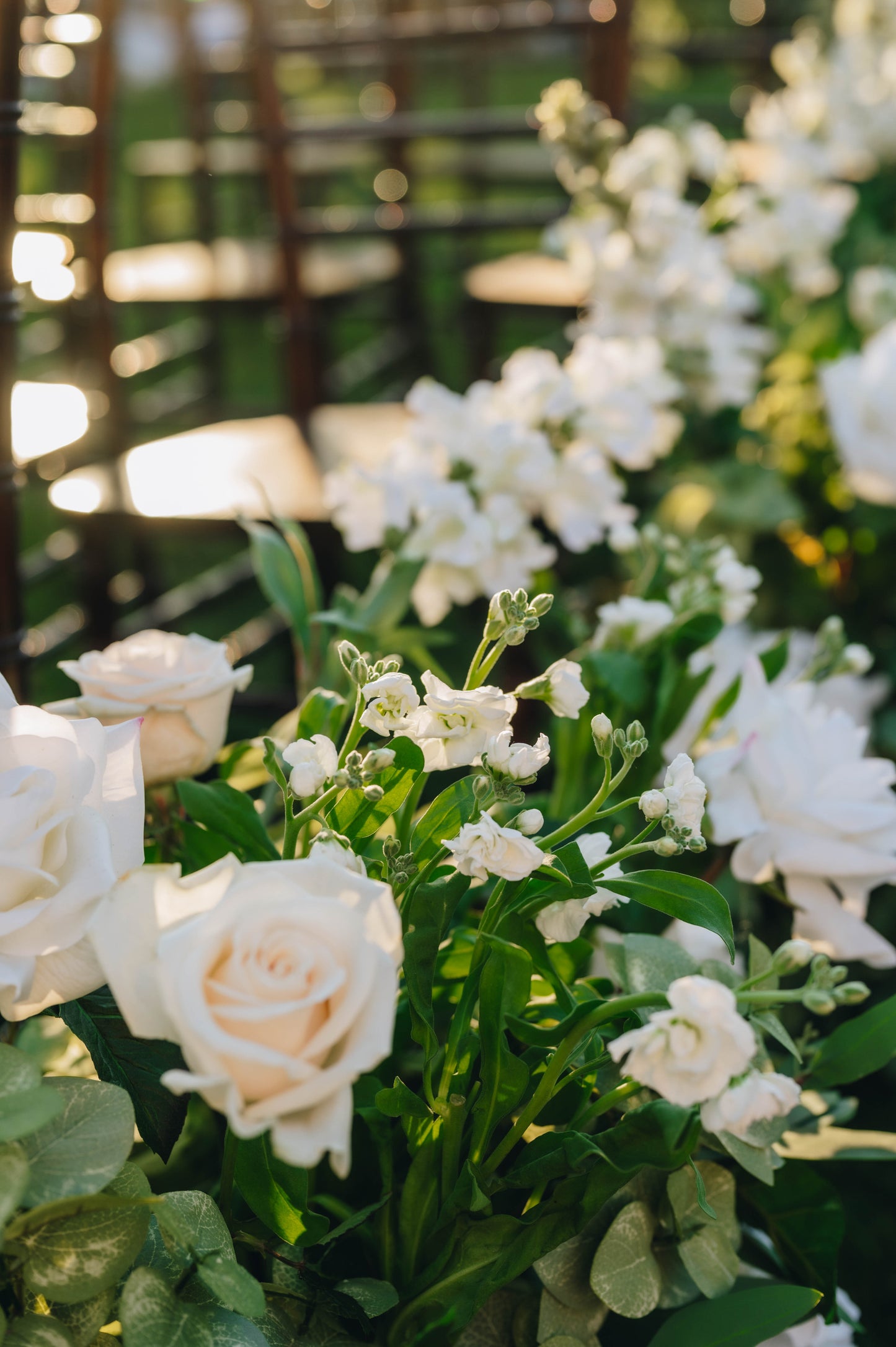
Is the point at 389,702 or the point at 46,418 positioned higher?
the point at 389,702

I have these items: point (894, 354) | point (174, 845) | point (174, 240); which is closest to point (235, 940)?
point (174, 845)

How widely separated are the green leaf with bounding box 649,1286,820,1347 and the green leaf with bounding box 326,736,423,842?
8.7 inches

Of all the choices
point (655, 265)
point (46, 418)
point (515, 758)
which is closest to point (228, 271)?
point (46, 418)

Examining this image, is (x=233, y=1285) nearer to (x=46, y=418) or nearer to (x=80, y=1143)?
(x=80, y=1143)

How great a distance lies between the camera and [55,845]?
15.1 inches

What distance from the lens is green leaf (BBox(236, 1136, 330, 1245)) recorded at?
0.40 meters

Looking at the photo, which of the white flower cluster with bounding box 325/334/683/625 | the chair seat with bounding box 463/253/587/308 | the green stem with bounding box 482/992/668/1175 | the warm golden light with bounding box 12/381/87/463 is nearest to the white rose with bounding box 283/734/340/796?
the green stem with bounding box 482/992/668/1175

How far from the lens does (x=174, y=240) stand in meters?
3.85

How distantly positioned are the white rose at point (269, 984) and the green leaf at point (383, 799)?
8cm

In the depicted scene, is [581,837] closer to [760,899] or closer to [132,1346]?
[132,1346]

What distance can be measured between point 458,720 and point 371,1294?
0.21 metres

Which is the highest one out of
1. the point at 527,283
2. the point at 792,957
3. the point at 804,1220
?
the point at 792,957

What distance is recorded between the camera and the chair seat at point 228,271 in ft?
7.20

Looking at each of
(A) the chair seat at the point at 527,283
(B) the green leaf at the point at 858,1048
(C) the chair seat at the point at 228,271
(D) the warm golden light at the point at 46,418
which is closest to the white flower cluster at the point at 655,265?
(A) the chair seat at the point at 527,283
